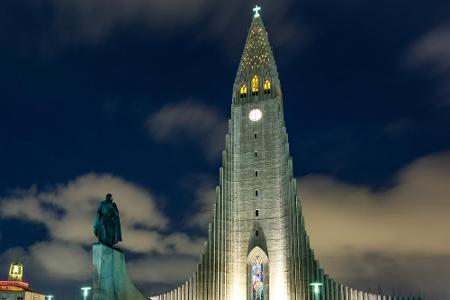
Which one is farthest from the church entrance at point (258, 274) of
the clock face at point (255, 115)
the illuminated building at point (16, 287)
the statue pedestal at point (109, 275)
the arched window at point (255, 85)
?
the illuminated building at point (16, 287)

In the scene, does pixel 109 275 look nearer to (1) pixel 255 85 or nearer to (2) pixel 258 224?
(2) pixel 258 224

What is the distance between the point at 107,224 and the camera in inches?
992

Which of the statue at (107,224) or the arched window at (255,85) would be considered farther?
the arched window at (255,85)

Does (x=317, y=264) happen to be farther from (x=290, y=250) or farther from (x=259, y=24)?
(x=259, y=24)

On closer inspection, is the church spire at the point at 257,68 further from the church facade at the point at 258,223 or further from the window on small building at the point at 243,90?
the church facade at the point at 258,223

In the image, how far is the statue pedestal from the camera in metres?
24.3

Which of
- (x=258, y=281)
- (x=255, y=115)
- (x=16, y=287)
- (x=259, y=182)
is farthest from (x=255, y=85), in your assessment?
(x=16, y=287)

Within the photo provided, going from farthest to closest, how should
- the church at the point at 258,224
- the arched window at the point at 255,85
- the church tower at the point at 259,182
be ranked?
the arched window at the point at 255,85 → the church tower at the point at 259,182 → the church at the point at 258,224

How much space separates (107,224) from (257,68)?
34205 millimetres

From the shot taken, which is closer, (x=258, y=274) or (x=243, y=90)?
(x=258, y=274)

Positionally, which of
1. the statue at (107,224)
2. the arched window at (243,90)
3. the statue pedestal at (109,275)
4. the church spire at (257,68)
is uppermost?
the church spire at (257,68)

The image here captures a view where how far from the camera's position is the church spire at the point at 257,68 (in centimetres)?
5478

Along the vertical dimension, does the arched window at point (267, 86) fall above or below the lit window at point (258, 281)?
above

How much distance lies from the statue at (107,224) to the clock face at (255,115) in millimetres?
29697
